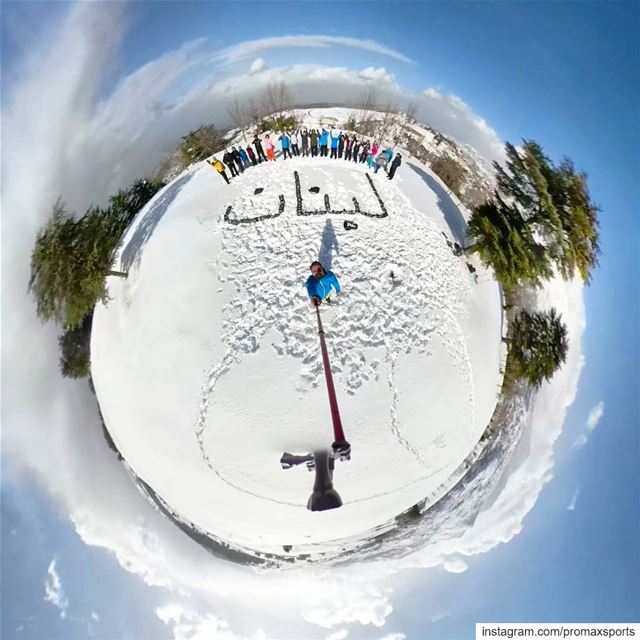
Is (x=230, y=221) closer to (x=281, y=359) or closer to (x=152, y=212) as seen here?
(x=152, y=212)

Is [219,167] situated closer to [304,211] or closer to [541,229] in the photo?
[304,211]

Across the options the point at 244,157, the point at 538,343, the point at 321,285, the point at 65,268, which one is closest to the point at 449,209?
the point at 538,343

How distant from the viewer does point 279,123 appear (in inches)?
406

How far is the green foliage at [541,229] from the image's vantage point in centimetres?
851

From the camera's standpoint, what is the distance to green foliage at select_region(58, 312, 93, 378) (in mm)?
8516

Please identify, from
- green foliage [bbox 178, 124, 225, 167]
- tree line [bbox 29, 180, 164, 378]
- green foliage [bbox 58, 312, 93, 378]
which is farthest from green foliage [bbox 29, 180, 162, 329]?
green foliage [bbox 178, 124, 225, 167]

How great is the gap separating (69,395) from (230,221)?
5.55 meters

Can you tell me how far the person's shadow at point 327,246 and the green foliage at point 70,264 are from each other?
14.6 ft

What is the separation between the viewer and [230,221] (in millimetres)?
8438

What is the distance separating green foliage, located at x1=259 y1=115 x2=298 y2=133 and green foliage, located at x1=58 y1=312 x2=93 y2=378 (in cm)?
637

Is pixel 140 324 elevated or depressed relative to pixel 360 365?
elevated

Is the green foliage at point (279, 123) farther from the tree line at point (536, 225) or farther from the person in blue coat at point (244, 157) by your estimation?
the tree line at point (536, 225)

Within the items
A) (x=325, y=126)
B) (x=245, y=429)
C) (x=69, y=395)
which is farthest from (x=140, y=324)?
(x=325, y=126)

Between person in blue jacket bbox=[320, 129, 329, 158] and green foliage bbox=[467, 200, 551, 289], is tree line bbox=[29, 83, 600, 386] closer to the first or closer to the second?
green foliage bbox=[467, 200, 551, 289]
